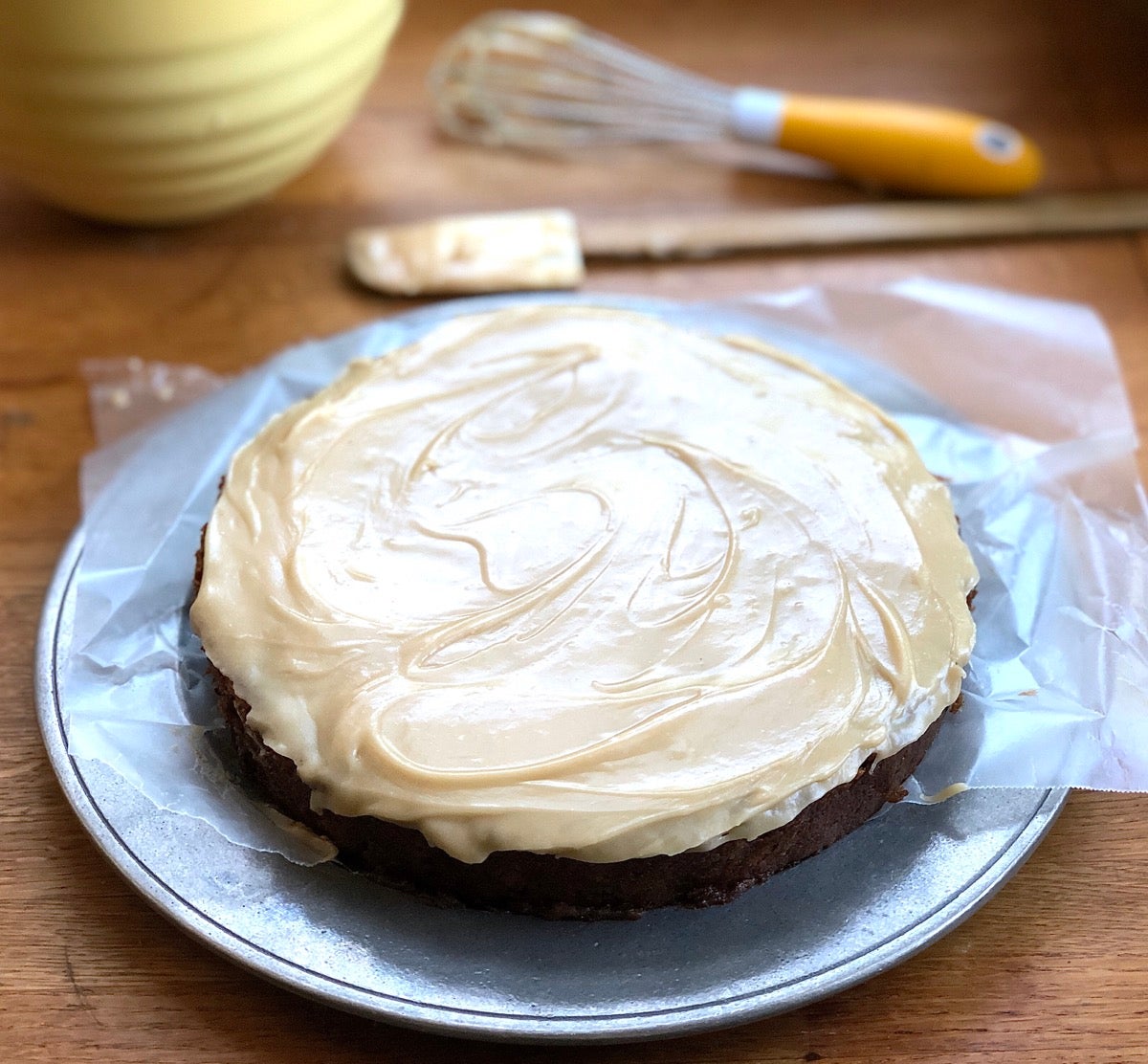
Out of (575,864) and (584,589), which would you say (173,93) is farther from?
(575,864)

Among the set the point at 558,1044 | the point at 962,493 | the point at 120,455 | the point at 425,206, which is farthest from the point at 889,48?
the point at 558,1044

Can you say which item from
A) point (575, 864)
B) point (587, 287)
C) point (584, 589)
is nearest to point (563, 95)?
point (587, 287)

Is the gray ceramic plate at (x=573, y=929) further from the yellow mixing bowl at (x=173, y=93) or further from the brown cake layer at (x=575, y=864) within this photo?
the yellow mixing bowl at (x=173, y=93)

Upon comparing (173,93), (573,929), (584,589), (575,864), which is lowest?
(573,929)

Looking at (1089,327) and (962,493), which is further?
(1089,327)

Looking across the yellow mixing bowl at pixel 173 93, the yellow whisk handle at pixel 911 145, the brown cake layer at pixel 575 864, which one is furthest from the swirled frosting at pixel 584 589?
the yellow whisk handle at pixel 911 145

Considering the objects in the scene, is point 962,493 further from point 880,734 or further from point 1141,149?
point 1141,149
